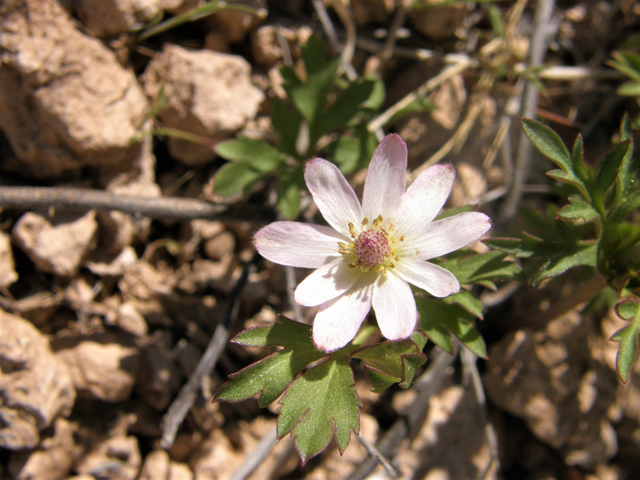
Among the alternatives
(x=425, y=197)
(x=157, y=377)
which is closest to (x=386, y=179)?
(x=425, y=197)

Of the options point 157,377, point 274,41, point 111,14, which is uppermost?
point 111,14

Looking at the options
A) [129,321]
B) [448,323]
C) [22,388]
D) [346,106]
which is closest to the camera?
[448,323]

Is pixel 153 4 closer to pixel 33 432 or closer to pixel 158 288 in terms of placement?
pixel 158 288

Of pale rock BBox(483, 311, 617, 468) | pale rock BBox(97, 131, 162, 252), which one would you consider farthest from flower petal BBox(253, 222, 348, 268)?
pale rock BBox(483, 311, 617, 468)

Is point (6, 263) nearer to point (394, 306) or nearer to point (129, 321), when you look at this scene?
point (129, 321)

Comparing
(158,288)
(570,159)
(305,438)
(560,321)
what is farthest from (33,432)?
(560,321)

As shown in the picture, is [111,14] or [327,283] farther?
[111,14]
